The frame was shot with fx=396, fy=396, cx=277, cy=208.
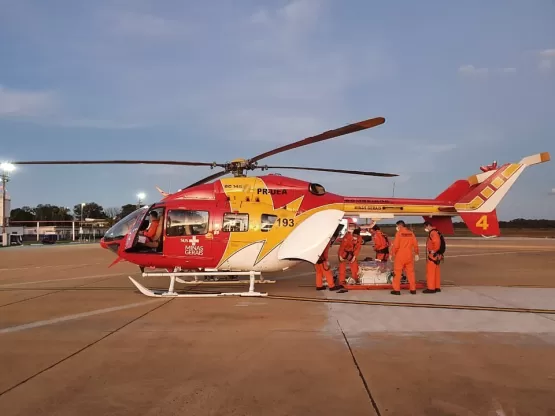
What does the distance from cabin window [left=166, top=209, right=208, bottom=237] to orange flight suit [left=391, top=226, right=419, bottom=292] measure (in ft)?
15.2

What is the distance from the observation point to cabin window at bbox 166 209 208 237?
376 inches

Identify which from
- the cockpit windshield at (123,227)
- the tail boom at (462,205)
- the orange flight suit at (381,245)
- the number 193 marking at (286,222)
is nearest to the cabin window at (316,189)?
the tail boom at (462,205)

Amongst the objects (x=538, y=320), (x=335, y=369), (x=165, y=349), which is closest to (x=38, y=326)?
(x=165, y=349)

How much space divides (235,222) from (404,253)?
13.5 feet

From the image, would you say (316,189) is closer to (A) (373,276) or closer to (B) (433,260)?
(A) (373,276)

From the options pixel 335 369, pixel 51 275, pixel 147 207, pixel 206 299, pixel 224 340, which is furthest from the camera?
pixel 51 275

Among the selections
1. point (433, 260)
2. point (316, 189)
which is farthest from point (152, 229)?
point (433, 260)

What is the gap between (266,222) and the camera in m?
9.58

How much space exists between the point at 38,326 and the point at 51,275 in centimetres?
883

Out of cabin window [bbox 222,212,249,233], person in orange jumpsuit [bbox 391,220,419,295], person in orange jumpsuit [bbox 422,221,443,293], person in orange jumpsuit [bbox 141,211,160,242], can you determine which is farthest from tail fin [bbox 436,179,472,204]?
person in orange jumpsuit [bbox 141,211,160,242]

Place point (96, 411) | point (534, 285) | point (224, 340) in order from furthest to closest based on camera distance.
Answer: point (534, 285), point (224, 340), point (96, 411)

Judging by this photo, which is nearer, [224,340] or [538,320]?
[224,340]

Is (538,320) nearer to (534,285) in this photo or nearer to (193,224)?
(534,285)

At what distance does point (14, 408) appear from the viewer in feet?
11.8
